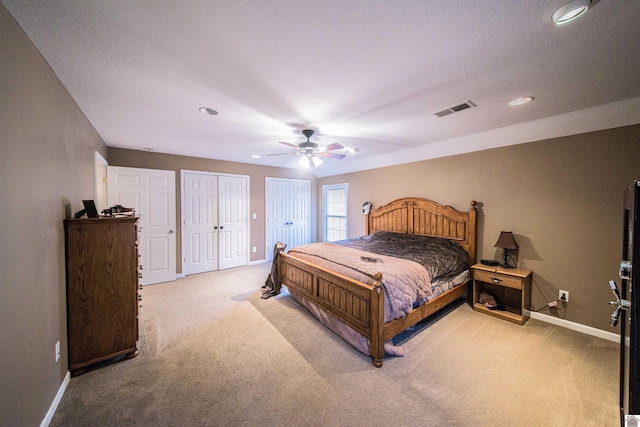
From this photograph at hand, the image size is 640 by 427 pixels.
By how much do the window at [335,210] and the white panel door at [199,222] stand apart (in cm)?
288

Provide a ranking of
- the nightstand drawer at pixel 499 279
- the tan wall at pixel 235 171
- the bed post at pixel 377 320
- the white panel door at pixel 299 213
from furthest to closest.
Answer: the white panel door at pixel 299 213 → the tan wall at pixel 235 171 → the nightstand drawer at pixel 499 279 → the bed post at pixel 377 320

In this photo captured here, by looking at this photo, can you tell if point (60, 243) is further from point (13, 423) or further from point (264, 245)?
point (264, 245)

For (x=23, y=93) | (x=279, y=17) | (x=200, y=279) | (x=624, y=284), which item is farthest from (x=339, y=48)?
(x=200, y=279)

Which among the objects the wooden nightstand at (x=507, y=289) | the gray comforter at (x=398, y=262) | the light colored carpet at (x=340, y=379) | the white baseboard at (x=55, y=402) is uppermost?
the gray comforter at (x=398, y=262)

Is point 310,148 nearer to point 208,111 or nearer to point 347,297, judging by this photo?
point 208,111

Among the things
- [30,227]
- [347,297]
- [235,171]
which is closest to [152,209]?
[235,171]

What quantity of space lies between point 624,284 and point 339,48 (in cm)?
218

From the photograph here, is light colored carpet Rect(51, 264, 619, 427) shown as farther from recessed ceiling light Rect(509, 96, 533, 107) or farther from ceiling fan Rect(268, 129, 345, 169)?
recessed ceiling light Rect(509, 96, 533, 107)

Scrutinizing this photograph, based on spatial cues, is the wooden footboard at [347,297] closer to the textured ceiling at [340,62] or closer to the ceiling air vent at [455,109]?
the textured ceiling at [340,62]

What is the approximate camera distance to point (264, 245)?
5.87m

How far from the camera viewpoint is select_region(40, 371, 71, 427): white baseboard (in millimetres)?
1528

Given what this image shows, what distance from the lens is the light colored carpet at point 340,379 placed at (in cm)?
163

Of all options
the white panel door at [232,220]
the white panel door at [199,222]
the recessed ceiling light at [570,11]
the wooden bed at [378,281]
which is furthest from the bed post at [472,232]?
the white panel door at [199,222]

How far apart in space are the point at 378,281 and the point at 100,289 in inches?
98.3
